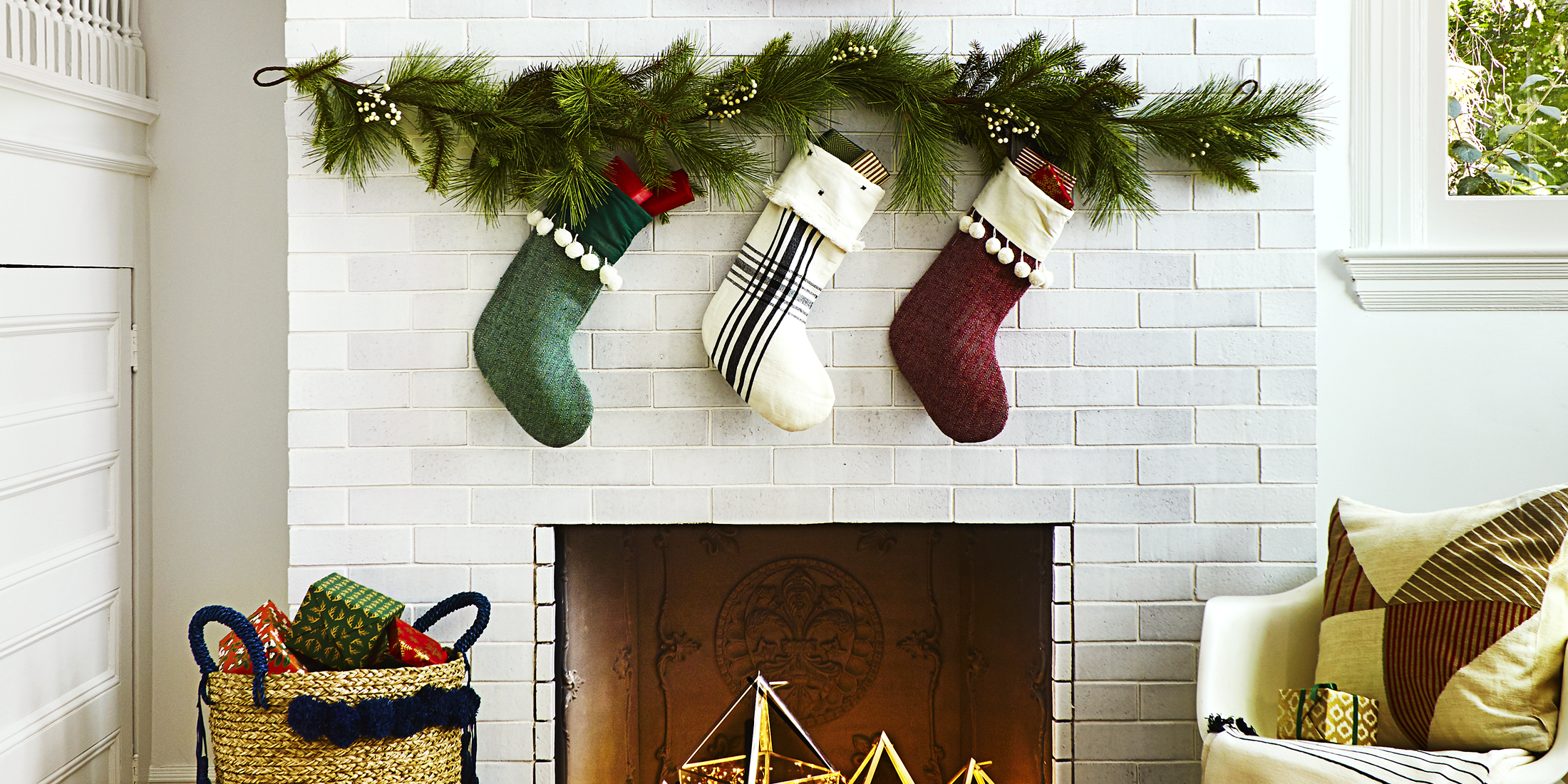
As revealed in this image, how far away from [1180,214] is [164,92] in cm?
206

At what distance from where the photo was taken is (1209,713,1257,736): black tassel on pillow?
4.60 ft

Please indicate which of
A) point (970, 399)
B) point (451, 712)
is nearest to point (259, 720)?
point (451, 712)

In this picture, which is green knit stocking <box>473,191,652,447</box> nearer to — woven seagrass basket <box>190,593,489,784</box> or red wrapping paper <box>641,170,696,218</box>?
red wrapping paper <box>641,170,696,218</box>

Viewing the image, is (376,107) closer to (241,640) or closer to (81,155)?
(81,155)

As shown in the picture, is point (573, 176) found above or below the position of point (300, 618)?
above

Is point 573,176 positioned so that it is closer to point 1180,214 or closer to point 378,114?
point 378,114

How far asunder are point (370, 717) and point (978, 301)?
120 cm

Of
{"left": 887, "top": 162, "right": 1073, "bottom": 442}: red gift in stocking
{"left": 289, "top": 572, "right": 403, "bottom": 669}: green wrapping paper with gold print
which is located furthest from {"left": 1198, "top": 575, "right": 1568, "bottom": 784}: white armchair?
{"left": 289, "top": 572, "right": 403, "bottom": 669}: green wrapping paper with gold print

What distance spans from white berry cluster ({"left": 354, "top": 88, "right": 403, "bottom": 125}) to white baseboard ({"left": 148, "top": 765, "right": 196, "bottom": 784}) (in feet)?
4.72

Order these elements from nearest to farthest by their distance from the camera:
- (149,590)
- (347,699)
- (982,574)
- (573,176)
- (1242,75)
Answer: (347,699) < (573,176) < (1242,75) < (982,574) < (149,590)

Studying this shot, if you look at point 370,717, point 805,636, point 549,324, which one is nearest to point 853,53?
point 549,324

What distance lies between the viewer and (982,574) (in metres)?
1.85

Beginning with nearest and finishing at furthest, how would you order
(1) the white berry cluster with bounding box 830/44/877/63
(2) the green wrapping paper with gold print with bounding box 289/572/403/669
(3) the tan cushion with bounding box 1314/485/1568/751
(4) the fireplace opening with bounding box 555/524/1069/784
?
(3) the tan cushion with bounding box 1314/485/1568/751, (2) the green wrapping paper with gold print with bounding box 289/572/403/669, (1) the white berry cluster with bounding box 830/44/877/63, (4) the fireplace opening with bounding box 555/524/1069/784

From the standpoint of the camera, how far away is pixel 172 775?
2000 mm
